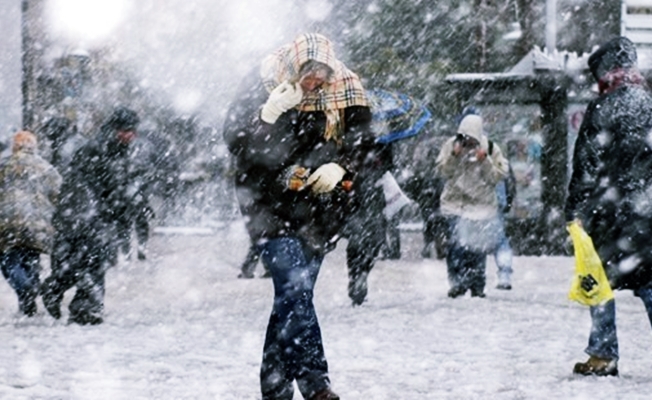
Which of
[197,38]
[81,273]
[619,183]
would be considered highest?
[619,183]

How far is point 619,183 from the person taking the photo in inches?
264

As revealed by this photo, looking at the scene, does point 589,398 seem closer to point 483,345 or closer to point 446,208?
point 483,345

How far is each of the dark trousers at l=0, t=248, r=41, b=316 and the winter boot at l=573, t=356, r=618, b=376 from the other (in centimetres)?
526

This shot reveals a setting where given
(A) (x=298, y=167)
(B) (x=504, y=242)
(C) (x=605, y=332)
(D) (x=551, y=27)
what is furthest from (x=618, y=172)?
(D) (x=551, y=27)

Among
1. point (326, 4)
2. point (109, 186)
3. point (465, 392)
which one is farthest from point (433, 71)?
point (465, 392)

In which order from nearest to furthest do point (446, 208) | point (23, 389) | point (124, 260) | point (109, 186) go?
point (23, 389) < point (109, 186) < point (446, 208) < point (124, 260)

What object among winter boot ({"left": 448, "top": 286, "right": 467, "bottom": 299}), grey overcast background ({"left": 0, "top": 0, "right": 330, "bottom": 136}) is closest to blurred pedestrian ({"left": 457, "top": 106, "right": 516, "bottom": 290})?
winter boot ({"left": 448, "top": 286, "right": 467, "bottom": 299})

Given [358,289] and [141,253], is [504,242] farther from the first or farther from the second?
[141,253]

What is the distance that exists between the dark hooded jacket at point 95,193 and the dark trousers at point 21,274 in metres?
0.48

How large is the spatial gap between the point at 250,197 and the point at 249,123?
0.33m

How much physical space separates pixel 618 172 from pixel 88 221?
4905mm

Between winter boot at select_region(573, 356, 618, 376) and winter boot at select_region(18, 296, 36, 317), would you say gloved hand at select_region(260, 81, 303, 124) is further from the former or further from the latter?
winter boot at select_region(18, 296, 36, 317)

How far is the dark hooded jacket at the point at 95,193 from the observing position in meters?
10.2

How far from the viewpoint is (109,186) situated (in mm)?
10281
